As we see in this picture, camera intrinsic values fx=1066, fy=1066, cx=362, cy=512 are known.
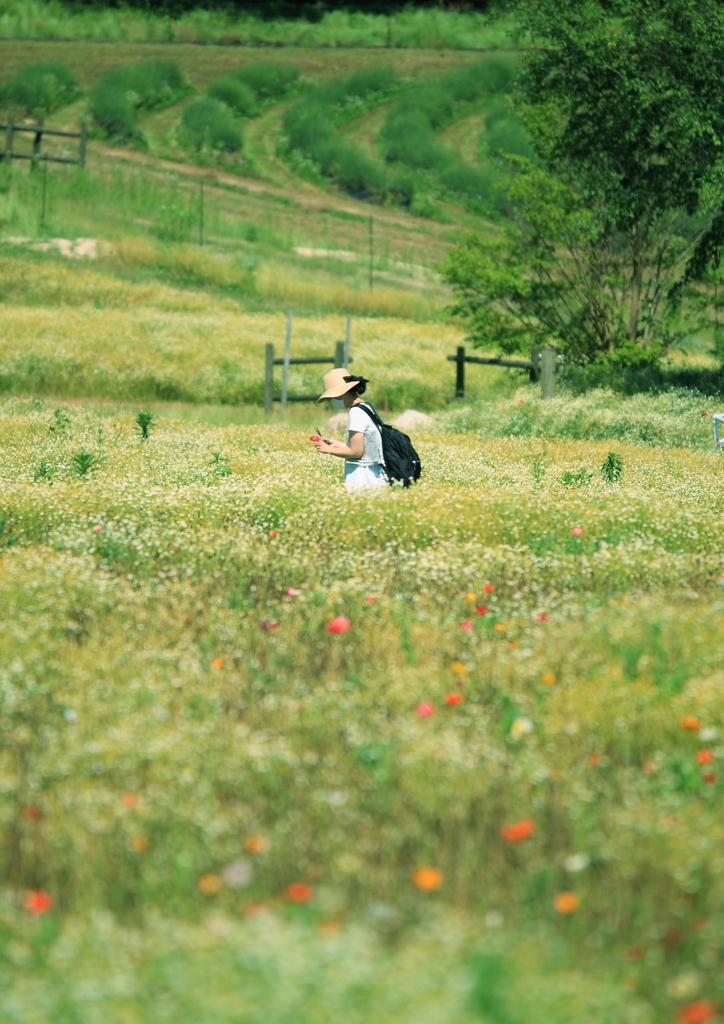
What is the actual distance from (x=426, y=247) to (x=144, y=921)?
40.0 meters

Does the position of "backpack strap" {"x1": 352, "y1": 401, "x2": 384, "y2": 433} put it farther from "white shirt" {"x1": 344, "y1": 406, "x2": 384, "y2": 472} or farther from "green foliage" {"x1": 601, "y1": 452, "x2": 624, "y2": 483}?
"green foliage" {"x1": 601, "y1": 452, "x2": 624, "y2": 483}

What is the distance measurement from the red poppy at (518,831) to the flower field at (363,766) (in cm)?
2

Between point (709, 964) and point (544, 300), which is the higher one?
point (544, 300)

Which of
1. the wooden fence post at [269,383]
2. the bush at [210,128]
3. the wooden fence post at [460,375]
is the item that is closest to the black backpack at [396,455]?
the wooden fence post at [269,383]

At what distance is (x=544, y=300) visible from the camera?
78.4ft

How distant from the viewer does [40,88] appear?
53.0 m

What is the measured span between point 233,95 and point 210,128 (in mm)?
5864

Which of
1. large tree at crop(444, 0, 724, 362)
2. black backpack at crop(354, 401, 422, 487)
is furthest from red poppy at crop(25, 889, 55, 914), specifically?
large tree at crop(444, 0, 724, 362)

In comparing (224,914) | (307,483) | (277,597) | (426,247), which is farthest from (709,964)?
(426,247)

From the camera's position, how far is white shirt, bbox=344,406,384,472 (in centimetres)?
895

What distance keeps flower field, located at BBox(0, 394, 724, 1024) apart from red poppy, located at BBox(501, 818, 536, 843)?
0.02m

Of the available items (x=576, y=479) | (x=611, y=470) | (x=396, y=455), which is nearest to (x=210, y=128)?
(x=611, y=470)

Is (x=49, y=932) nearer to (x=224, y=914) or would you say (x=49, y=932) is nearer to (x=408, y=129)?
(x=224, y=914)

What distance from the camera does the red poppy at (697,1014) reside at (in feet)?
9.31
